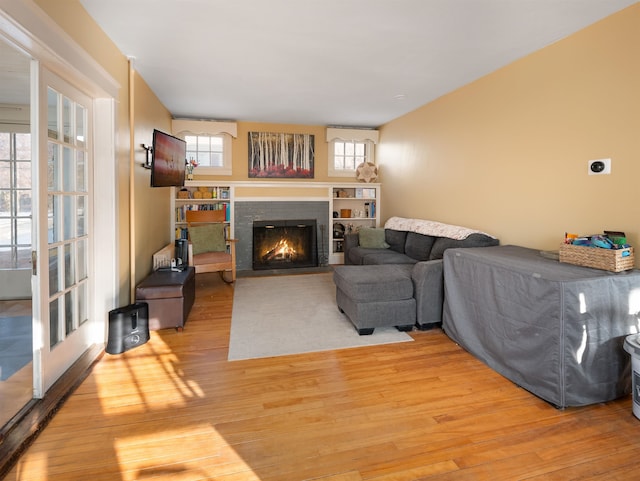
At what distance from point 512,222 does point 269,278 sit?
339 centimetres

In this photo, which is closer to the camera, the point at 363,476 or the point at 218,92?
the point at 363,476

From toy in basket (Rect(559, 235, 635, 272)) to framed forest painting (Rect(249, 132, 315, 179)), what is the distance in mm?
4536

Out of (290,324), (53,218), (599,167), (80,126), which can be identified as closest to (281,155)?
(290,324)

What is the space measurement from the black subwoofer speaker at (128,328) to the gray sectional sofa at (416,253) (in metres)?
1.80

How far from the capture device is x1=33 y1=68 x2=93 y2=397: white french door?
206 centimetres

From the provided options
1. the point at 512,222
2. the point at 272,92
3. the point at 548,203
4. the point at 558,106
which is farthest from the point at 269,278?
the point at 558,106

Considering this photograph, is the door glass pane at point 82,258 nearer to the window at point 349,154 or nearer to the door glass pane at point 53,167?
the door glass pane at point 53,167

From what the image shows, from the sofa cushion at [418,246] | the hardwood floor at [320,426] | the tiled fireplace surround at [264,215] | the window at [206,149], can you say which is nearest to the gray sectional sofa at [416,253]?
the sofa cushion at [418,246]

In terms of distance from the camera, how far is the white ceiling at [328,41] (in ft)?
7.85

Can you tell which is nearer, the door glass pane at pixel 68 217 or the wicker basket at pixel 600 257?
the wicker basket at pixel 600 257

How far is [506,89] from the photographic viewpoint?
11.2ft

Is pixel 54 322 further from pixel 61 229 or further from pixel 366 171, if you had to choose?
pixel 366 171

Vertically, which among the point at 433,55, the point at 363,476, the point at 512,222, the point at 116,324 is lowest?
the point at 363,476

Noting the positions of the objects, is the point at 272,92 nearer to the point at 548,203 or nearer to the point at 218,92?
the point at 218,92
